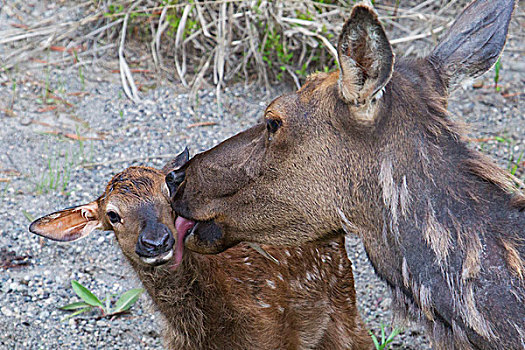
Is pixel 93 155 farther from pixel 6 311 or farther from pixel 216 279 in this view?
pixel 216 279

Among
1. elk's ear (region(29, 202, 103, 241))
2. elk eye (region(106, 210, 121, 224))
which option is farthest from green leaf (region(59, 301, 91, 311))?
elk eye (region(106, 210, 121, 224))

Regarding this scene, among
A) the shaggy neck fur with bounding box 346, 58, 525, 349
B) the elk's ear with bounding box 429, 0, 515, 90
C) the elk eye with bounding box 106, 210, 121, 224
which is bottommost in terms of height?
the elk eye with bounding box 106, 210, 121, 224

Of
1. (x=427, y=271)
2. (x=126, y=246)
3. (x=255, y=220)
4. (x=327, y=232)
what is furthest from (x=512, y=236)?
(x=126, y=246)

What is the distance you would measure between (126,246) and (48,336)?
116 cm

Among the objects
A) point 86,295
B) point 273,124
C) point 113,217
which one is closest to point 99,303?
point 86,295

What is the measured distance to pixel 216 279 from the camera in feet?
13.4

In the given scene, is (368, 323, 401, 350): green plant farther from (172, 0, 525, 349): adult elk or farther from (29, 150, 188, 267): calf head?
(172, 0, 525, 349): adult elk

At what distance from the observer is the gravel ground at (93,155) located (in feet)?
15.6

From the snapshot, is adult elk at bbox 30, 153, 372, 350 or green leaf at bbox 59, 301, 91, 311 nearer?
adult elk at bbox 30, 153, 372, 350

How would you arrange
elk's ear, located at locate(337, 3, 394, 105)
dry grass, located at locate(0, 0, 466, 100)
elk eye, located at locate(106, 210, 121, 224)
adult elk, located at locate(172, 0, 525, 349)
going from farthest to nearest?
dry grass, located at locate(0, 0, 466, 100) → elk eye, located at locate(106, 210, 121, 224) → adult elk, located at locate(172, 0, 525, 349) → elk's ear, located at locate(337, 3, 394, 105)

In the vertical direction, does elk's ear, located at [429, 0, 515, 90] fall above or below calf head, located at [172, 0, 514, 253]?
above

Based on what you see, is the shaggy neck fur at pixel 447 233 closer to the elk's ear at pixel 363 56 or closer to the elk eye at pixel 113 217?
the elk's ear at pixel 363 56

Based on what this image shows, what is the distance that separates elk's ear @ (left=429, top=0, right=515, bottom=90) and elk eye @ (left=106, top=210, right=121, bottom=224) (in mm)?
1859

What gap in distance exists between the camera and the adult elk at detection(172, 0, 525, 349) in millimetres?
2750
